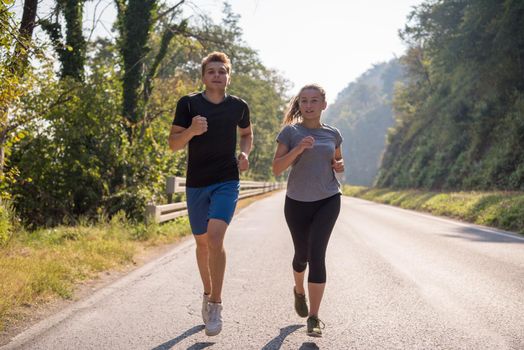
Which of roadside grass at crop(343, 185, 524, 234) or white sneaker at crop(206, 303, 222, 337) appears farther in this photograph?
roadside grass at crop(343, 185, 524, 234)

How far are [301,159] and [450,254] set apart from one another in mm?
5357

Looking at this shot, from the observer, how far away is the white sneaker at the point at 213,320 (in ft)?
12.7

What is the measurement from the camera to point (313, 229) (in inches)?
162

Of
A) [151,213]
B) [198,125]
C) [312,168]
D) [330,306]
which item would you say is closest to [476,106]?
[151,213]

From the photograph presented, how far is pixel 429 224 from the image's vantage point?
14.3 m

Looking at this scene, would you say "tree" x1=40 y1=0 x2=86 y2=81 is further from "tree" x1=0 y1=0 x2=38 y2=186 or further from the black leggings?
the black leggings

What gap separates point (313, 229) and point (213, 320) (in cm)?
107

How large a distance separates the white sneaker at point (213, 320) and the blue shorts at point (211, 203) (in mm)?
627

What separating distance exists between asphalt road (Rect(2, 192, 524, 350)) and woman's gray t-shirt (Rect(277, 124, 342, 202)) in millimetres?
1146

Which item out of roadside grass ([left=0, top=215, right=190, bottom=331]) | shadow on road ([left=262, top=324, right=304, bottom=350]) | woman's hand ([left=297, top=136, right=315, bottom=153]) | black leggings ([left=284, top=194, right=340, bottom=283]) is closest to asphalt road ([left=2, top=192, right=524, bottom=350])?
shadow on road ([left=262, top=324, right=304, bottom=350])

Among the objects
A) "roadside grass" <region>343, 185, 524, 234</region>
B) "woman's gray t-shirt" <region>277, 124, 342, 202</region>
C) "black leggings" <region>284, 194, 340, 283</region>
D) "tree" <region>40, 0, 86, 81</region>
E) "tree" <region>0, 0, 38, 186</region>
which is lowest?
"roadside grass" <region>343, 185, 524, 234</region>

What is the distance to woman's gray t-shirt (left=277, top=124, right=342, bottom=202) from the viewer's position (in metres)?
4.14

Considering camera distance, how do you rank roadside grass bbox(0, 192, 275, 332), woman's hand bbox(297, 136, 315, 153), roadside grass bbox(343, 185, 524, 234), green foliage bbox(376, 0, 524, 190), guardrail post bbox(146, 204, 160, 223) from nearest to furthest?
woman's hand bbox(297, 136, 315, 153)
roadside grass bbox(0, 192, 275, 332)
guardrail post bbox(146, 204, 160, 223)
roadside grass bbox(343, 185, 524, 234)
green foliage bbox(376, 0, 524, 190)

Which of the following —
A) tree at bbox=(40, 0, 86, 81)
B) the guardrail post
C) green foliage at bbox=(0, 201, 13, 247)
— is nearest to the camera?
green foliage at bbox=(0, 201, 13, 247)
